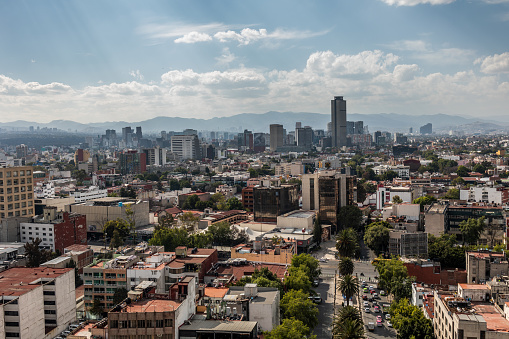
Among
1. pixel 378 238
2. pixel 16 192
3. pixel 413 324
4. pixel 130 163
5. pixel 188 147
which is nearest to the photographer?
pixel 413 324

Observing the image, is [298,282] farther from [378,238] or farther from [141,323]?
[378,238]

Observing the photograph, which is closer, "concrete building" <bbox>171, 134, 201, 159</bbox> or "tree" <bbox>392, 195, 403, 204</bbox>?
"tree" <bbox>392, 195, 403, 204</bbox>

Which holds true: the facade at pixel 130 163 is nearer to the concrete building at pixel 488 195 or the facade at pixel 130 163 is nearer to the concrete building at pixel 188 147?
the concrete building at pixel 188 147

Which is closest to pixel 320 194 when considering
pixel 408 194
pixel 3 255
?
pixel 408 194

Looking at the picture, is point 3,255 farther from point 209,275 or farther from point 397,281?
point 397,281

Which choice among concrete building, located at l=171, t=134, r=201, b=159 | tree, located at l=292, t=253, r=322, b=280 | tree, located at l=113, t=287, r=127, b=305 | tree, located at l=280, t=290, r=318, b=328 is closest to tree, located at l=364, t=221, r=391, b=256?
tree, located at l=292, t=253, r=322, b=280

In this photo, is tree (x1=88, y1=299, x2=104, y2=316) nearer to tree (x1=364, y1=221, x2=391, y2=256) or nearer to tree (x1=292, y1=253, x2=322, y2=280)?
tree (x1=292, y1=253, x2=322, y2=280)

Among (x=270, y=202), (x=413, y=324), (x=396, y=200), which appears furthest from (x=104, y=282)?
(x=396, y=200)
